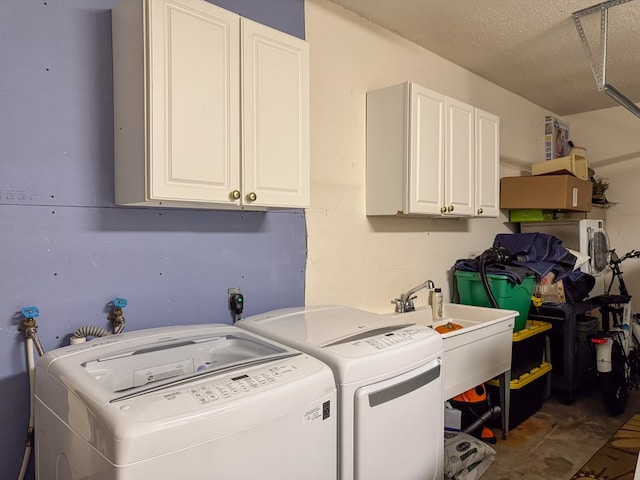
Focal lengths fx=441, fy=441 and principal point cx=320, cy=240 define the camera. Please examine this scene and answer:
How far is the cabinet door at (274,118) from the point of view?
1.75 metres

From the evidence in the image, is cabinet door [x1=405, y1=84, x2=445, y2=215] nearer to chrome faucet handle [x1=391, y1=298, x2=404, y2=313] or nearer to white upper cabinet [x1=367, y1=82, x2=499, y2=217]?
white upper cabinet [x1=367, y1=82, x2=499, y2=217]

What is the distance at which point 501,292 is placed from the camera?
10.2 feet

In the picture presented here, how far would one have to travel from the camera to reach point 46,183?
1.56 m

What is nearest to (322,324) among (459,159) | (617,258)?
(459,159)

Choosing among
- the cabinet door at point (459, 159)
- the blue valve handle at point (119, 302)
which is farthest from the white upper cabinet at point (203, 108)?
the cabinet door at point (459, 159)

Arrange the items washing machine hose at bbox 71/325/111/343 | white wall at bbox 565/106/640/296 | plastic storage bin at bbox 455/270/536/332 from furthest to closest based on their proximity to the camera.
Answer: white wall at bbox 565/106/640/296 → plastic storage bin at bbox 455/270/536/332 → washing machine hose at bbox 71/325/111/343

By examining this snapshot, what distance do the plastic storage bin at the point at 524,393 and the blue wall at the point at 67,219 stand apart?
2.09 metres

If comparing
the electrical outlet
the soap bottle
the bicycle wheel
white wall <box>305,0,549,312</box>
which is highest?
white wall <box>305,0,549,312</box>

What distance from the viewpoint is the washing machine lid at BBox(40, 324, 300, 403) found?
1204 millimetres

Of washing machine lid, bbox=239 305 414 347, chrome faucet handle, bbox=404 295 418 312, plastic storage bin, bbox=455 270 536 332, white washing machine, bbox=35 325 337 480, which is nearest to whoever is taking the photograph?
white washing machine, bbox=35 325 337 480

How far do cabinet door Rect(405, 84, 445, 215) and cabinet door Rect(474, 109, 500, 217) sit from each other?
1.40 ft

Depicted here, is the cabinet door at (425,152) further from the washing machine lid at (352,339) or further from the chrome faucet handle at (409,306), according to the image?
the washing machine lid at (352,339)

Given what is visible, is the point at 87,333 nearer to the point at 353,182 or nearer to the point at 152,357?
the point at 152,357

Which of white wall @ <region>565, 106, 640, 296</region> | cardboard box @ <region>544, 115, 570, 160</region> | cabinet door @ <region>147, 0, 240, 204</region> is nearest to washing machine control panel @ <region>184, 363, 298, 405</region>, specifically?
cabinet door @ <region>147, 0, 240, 204</region>
